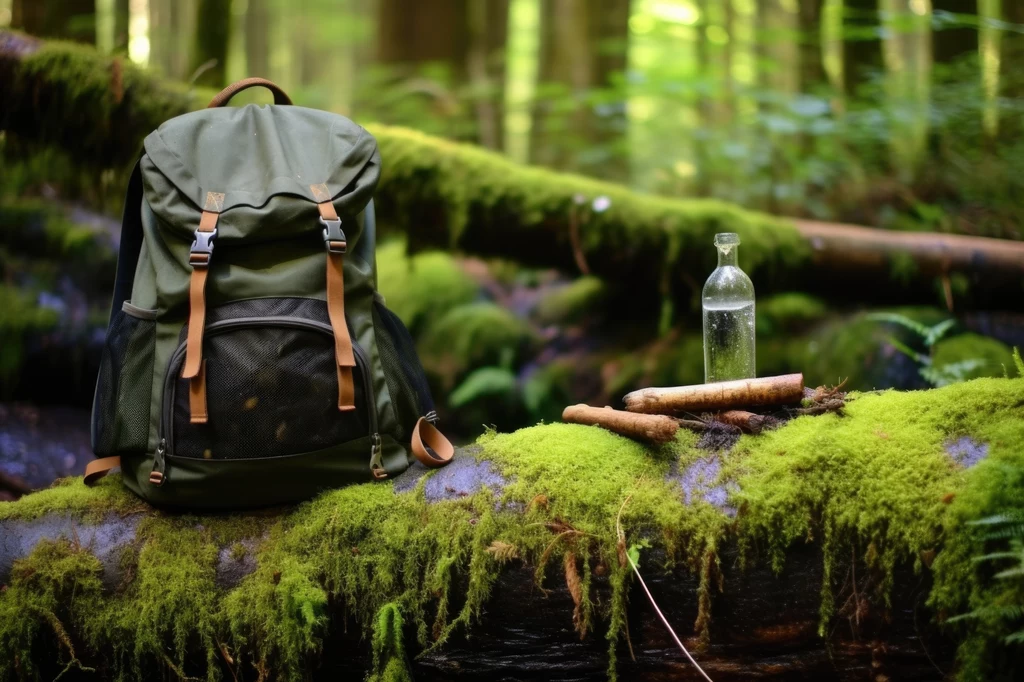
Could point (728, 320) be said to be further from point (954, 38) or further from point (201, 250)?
point (954, 38)

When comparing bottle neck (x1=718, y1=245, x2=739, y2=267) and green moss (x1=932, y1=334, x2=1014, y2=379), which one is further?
green moss (x1=932, y1=334, x2=1014, y2=379)

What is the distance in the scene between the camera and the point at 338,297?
230cm

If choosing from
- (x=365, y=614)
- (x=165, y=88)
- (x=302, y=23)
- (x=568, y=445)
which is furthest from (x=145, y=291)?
(x=302, y=23)

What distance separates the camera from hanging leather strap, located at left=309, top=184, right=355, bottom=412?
227 cm

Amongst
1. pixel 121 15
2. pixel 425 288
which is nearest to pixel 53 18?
pixel 121 15

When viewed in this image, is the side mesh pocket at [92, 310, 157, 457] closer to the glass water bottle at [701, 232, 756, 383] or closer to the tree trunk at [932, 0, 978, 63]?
the glass water bottle at [701, 232, 756, 383]

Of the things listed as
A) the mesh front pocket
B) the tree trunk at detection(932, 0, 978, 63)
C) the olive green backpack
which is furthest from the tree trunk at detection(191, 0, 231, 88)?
the tree trunk at detection(932, 0, 978, 63)

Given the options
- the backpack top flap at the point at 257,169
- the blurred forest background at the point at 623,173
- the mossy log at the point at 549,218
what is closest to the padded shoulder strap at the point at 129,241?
the backpack top flap at the point at 257,169

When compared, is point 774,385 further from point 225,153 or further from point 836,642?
point 225,153

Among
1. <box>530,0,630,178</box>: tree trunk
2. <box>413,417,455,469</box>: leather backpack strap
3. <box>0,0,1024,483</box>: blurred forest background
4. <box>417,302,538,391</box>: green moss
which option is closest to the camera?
<box>413,417,455,469</box>: leather backpack strap

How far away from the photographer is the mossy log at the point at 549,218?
12.8ft

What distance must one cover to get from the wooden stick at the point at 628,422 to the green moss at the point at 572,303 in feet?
9.89

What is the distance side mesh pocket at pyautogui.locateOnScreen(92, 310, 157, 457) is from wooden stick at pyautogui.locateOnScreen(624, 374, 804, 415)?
156 centimetres

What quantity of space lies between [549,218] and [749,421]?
2.46m
